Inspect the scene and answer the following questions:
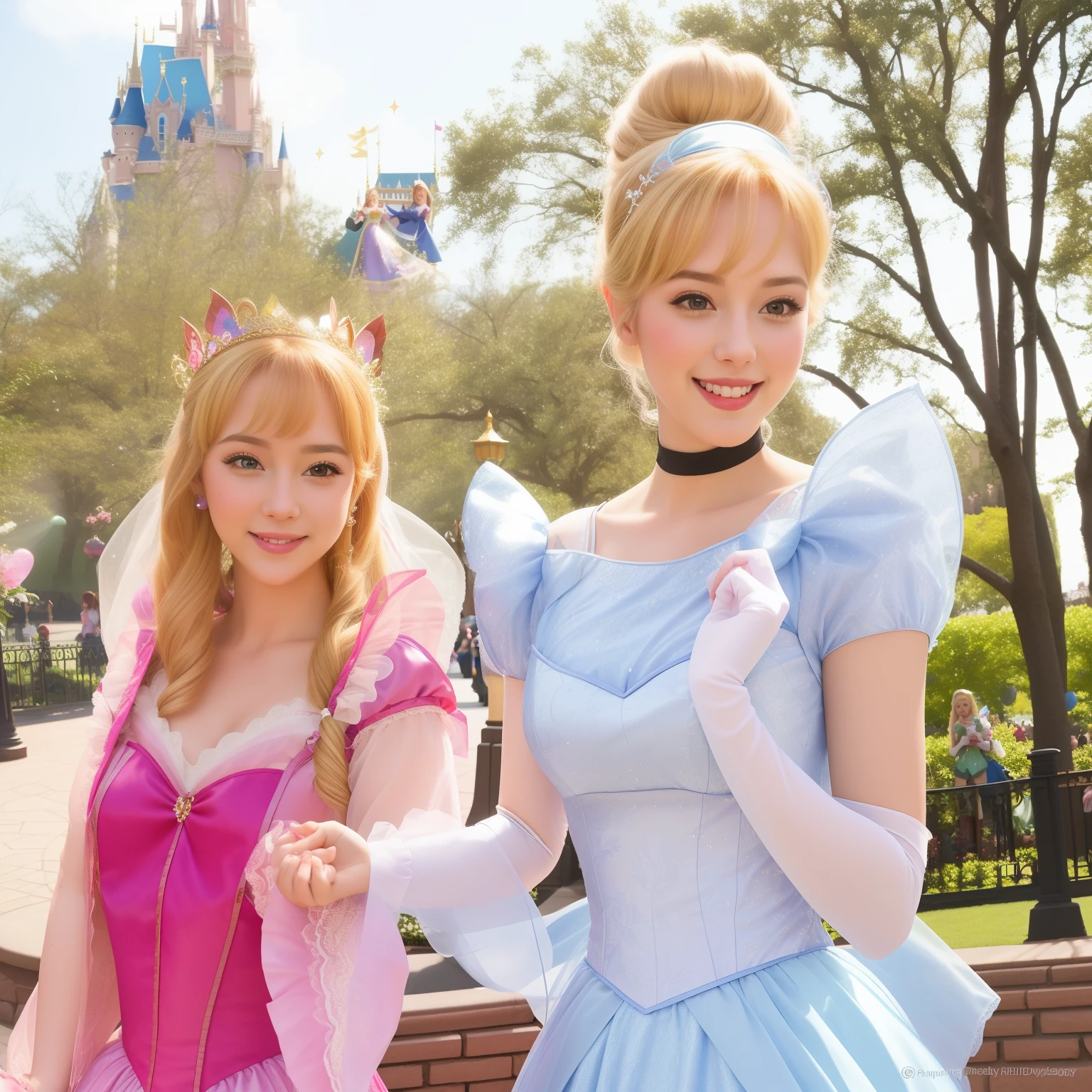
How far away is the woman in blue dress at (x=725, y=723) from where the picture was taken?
58.7 inches

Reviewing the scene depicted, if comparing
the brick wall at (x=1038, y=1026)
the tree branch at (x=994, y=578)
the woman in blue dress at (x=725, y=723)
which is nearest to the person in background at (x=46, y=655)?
the tree branch at (x=994, y=578)

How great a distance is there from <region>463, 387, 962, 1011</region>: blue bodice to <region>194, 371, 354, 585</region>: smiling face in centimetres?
57

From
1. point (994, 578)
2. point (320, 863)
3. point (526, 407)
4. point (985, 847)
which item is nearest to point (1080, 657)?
point (994, 578)

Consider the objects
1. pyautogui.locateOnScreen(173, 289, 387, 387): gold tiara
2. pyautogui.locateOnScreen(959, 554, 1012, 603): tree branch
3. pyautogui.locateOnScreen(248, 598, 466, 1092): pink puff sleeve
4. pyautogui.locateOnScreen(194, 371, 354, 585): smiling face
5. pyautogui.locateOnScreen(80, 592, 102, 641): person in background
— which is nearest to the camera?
pyautogui.locateOnScreen(248, 598, 466, 1092): pink puff sleeve

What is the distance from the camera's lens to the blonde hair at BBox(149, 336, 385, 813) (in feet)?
6.62

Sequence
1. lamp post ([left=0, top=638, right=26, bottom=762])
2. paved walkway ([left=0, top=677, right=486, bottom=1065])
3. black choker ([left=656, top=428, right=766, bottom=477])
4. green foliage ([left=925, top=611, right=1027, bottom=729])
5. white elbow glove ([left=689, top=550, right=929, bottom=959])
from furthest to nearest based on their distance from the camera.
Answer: green foliage ([left=925, top=611, right=1027, bottom=729]) → lamp post ([left=0, top=638, right=26, bottom=762]) → paved walkway ([left=0, top=677, right=486, bottom=1065]) → black choker ([left=656, top=428, right=766, bottom=477]) → white elbow glove ([left=689, top=550, right=929, bottom=959])

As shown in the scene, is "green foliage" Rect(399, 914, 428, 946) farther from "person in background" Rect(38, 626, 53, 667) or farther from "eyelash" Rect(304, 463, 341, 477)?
"person in background" Rect(38, 626, 53, 667)

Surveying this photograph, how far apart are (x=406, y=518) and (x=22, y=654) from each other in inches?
728

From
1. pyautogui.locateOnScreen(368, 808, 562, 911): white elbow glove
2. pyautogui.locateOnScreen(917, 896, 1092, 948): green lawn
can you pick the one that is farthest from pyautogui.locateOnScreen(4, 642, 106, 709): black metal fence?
pyautogui.locateOnScreen(368, 808, 562, 911): white elbow glove

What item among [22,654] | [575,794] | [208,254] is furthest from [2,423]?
[575,794]

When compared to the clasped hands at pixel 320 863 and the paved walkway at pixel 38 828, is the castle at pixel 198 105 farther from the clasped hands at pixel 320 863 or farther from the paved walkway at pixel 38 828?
the clasped hands at pixel 320 863

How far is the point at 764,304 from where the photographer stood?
1.71 meters

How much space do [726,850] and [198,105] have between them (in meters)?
51.6

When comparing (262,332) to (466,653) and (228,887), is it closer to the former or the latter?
(228,887)
